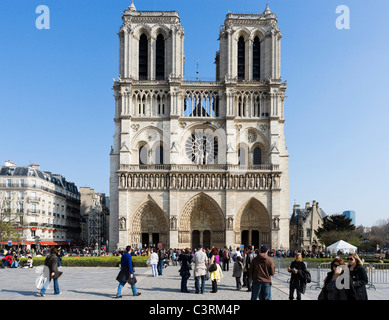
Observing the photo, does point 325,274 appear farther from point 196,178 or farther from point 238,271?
point 196,178

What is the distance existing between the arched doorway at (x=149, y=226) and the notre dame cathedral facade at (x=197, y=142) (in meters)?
0.10

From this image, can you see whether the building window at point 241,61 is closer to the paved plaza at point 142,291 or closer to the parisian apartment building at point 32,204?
the parisian apartment building at point 32,204

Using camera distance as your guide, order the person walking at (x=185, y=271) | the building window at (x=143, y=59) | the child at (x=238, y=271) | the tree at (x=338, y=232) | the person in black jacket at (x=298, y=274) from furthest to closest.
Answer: the tree at (x=338, y=232) → the building window at (x=143, y=59) → the child at (x=238, y=271) → the person walking at (x=185, y=271) → the person in black jacket at (x=298, y=274)

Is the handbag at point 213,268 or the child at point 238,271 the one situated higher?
the handbag at point 213,268

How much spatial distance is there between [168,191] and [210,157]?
596cm

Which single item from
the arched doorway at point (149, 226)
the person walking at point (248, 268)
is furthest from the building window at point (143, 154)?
the person walking at point (248, 268)

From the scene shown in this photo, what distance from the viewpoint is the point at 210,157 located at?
50.7m

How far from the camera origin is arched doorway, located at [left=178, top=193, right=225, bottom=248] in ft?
158

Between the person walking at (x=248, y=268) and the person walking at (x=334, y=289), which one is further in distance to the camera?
the person walking at (x=248, y=268)

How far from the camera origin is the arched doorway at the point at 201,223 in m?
48.1

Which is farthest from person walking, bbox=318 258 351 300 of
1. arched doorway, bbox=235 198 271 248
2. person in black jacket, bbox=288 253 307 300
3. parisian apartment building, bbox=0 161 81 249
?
parisian apartment building, bbox=0 161 81 249

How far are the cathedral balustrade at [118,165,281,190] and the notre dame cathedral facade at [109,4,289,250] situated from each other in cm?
10

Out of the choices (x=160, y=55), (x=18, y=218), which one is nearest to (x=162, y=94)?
(x=160, y=55)
